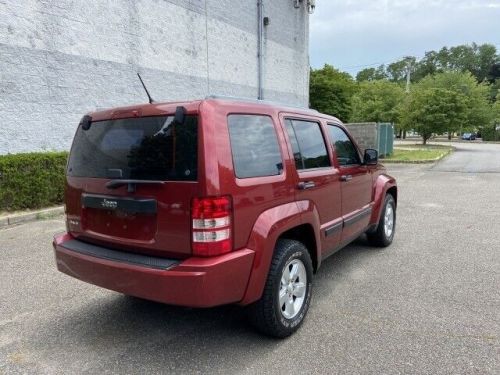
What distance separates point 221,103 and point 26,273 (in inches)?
137

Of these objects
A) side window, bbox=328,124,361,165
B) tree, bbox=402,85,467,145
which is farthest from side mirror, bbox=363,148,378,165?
tree, bbox=402,85,467,145

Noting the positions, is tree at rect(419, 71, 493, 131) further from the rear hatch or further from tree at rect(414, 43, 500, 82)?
tree at rect(414, 43, 500, 82)

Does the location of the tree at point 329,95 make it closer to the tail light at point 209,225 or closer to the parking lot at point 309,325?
the parking lot at point 309,325

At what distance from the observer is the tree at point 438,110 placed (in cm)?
2930

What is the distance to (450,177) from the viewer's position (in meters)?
14.1

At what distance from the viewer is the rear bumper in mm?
2691

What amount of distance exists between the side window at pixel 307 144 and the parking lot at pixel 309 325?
135 cm

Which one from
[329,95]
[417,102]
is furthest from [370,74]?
[417,102]

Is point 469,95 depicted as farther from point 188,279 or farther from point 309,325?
point 188,279

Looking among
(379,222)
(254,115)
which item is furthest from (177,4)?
(254,115)

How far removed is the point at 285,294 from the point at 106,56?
921 cm

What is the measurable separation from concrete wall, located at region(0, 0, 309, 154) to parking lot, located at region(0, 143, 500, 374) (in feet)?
14.6

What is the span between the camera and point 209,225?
2732 millimetres

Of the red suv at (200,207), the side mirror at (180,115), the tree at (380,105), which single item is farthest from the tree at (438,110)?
the side mirror at (180,115)
